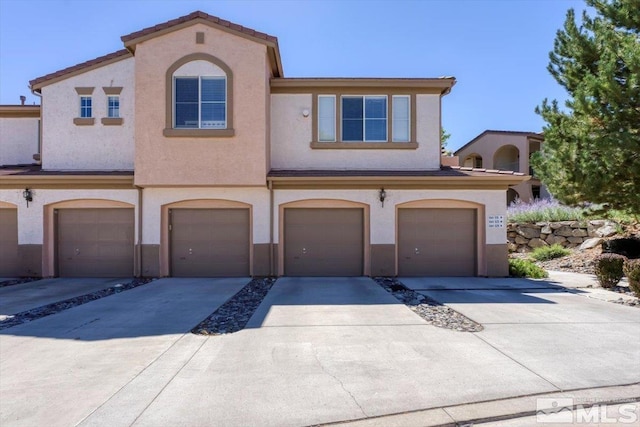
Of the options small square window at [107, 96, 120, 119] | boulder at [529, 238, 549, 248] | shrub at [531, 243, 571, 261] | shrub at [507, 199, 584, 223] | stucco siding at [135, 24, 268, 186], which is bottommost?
shrub at [531, 243, 571, 261]

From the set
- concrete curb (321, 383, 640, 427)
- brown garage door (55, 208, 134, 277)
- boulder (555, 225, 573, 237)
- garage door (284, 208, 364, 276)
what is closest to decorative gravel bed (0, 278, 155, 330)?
brown garage door (55, 208, 134, 277)

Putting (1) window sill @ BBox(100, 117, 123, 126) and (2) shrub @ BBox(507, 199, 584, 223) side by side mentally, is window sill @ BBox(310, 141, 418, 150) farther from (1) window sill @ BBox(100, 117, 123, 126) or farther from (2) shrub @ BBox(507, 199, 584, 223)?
(2) shrub @ BBox(507, 199, 584, 223)

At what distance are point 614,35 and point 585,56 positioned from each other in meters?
1.41

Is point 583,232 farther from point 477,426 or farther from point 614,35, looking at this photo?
point 477,426

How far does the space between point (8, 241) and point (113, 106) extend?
5712mm

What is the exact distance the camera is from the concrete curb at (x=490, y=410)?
4273 mm

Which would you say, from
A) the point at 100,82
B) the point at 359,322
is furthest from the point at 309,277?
the point at 100,82

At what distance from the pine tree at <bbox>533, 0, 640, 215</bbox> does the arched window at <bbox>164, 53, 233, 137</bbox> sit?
403 inches

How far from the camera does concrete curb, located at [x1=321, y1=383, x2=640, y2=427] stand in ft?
14.0

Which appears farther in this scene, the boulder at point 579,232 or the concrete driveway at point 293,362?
the boulder at point 579,232

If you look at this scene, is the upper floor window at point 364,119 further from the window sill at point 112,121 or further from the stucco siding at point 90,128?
the window sill at point 112,121

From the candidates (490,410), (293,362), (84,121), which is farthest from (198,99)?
(490,410)

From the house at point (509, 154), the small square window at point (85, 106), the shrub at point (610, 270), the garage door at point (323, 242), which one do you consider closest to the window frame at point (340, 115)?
the garage door at point (323, 242)

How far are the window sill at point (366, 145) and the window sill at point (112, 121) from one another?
6.56 meters
